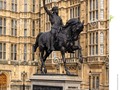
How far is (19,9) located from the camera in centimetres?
4044

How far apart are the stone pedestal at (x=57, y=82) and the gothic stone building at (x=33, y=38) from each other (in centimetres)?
1554

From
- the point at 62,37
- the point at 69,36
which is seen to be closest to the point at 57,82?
the point at 62,37

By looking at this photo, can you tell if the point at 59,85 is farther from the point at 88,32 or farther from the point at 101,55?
the point at 88,32

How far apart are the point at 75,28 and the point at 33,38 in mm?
27468

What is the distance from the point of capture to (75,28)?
13.5 meters

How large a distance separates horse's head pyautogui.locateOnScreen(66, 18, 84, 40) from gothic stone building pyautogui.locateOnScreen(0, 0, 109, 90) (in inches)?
621

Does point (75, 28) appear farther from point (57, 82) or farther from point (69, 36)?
point (57, 82)

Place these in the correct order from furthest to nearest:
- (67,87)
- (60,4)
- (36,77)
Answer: (60,4), (36,77), (67,87)

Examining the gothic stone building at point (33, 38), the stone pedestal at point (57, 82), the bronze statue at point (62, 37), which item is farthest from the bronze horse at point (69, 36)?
the gothic stone building at point (33, 38)

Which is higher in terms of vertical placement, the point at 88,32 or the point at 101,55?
the point at 88,32

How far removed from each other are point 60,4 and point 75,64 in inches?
303
